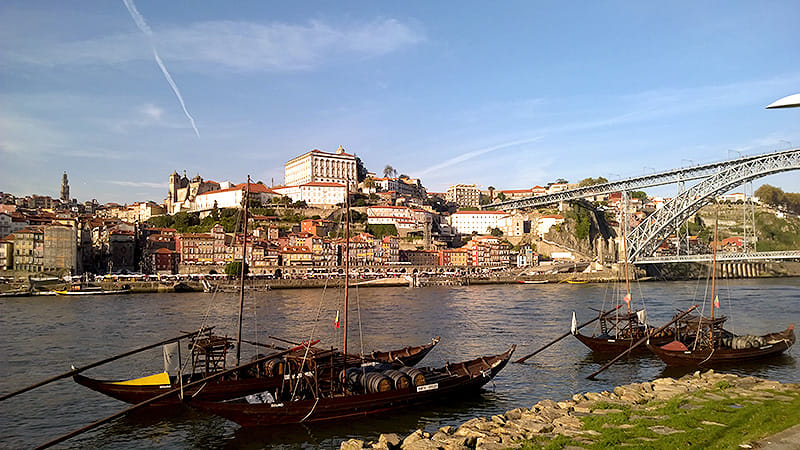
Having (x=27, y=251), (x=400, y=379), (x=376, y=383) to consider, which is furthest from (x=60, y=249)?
(x=400, y=379)

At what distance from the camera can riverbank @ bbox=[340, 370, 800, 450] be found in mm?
7965

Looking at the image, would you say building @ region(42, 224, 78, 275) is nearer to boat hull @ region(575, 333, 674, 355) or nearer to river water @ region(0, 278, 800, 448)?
river water @ region(0, 278, 800, 448)

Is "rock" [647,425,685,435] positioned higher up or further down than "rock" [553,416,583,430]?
higher up

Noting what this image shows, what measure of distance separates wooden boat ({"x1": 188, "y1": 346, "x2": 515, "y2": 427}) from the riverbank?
76.4 inches

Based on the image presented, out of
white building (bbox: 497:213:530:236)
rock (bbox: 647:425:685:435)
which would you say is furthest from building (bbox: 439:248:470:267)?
rock (bbox: 647:425:685:435)

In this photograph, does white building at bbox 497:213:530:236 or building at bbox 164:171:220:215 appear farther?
building at bbox 164:171:220:215

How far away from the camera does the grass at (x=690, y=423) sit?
7871 mm

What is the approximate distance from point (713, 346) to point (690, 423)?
9456 mm

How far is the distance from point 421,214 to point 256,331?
65.3m

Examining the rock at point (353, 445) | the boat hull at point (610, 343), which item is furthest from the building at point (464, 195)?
the rock at point (353, 445)

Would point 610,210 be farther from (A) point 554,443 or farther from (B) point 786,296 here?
(A) point 554,443

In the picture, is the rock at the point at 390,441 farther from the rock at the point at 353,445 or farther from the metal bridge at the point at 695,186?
the metal bridge at the point at 695,186

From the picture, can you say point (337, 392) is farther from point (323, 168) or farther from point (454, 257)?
point (323, 168)

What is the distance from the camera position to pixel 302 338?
2323 cm
